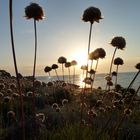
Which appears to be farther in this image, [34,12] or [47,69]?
[47,69]

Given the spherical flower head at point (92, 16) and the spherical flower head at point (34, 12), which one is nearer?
the spherical flower head at point (34, 12)

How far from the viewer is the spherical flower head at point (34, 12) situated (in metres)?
5.35

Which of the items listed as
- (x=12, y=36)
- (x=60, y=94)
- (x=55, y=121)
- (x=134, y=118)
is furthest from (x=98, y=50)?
(x=60, y=94)

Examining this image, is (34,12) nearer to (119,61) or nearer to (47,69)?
(119,61)

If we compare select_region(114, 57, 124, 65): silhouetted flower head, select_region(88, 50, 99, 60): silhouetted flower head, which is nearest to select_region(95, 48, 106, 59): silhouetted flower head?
select_region(88, 50, 99, 60): silhouetted flower head

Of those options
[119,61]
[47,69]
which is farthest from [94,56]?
[47,69]

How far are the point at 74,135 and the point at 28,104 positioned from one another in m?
6.71

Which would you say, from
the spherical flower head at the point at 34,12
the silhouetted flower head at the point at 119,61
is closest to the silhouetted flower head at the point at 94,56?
the spherical flower head at the point at 34,12

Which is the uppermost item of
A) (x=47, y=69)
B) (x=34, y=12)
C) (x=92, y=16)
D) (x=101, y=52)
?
(x=92, y=16)

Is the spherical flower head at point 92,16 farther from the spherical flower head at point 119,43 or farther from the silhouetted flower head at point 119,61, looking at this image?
the silhouetted flower head at point 119,61

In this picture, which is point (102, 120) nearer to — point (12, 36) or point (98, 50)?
point (98, 50)

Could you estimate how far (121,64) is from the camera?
10195 millimetres

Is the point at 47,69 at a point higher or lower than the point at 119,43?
lower

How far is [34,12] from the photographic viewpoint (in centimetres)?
537
